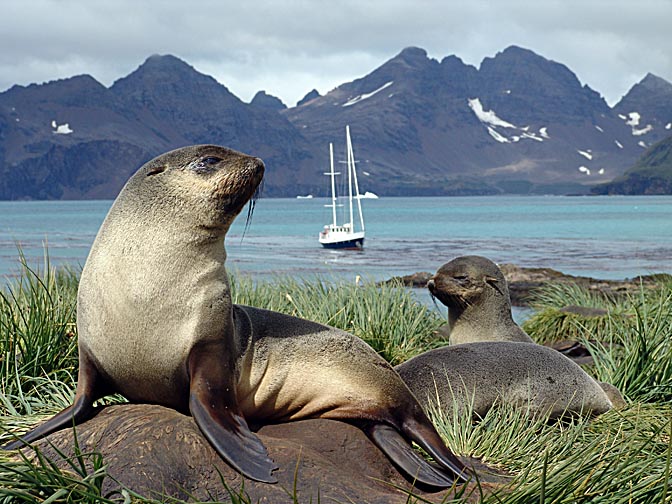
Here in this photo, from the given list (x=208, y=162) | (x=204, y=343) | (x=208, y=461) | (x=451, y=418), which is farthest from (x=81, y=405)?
(x=451, y=418)

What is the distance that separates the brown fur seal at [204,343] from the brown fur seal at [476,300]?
12.2ft

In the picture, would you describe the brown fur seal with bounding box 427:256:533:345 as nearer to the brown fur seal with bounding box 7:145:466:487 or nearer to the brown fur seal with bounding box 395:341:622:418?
the brown fur seal with bounding box 395:341:622:418

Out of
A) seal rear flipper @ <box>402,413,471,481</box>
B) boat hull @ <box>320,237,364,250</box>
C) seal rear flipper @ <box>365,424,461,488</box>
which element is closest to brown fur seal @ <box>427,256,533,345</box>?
seal rear flipper @ <box>402,413,471,481</box>

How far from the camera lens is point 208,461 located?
138 inches

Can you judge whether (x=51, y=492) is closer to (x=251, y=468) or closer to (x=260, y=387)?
(x=251, y=468)

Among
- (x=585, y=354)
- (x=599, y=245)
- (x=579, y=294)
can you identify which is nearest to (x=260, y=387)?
(x=585, y=354)

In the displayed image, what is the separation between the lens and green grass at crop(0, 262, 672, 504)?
3.33 m

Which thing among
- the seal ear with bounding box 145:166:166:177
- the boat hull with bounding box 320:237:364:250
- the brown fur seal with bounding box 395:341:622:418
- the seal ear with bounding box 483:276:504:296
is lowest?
the boat hull with bounding box 320:237:364:250

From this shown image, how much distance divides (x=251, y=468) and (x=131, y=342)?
86 centimetres

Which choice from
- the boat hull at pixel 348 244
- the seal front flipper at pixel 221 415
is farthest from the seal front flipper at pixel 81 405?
the boat hull at pixel 348 244

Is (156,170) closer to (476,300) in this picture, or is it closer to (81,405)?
(81,405)

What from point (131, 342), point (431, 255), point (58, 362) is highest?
point (131, 342)

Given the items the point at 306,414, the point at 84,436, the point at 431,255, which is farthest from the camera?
the point at 431,255

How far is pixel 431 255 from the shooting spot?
47.7 meters
